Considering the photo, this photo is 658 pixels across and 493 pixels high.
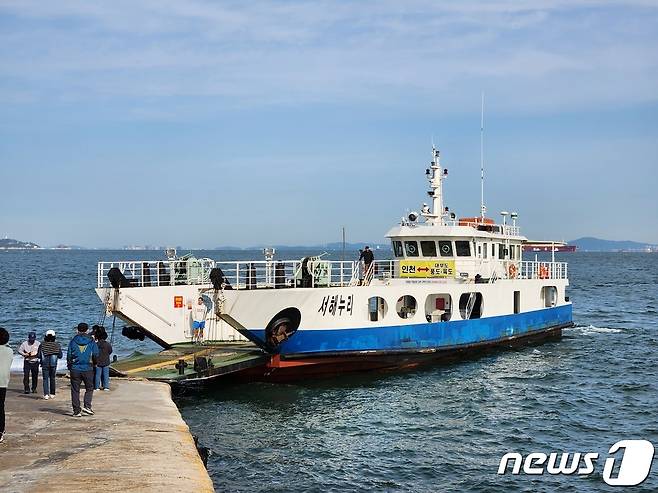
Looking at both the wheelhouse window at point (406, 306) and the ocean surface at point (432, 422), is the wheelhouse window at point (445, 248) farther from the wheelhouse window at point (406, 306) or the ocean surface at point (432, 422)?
the ocean surface at point (432, 422)

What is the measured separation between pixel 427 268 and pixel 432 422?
34.6 ft

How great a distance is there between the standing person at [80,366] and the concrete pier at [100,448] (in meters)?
0.29

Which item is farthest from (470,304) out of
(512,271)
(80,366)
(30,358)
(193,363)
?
(80,366)

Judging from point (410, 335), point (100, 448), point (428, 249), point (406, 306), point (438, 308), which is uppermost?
A: point (428, 249)

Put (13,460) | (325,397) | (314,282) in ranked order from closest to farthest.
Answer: (13,460)
(325,397)
(314,282)

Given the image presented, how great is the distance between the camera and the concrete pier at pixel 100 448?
36.1 feet

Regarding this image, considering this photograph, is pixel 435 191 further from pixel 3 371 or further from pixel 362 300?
pixel 3 371

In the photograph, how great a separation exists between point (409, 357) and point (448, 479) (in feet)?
34.8

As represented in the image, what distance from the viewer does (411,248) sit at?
3119 centimetres

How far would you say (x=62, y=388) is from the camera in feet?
60.5

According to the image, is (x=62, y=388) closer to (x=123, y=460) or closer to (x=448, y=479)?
(x=123, y=460)

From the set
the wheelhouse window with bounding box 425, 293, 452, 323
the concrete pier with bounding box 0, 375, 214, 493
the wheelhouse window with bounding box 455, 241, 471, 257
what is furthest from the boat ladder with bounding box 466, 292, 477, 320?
the concrete pier with bounding box 0, 375, 214, 493

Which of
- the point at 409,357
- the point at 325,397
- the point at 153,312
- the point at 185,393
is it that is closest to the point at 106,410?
the point at 185,393

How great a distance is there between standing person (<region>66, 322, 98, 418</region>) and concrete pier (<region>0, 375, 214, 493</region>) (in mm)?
285
